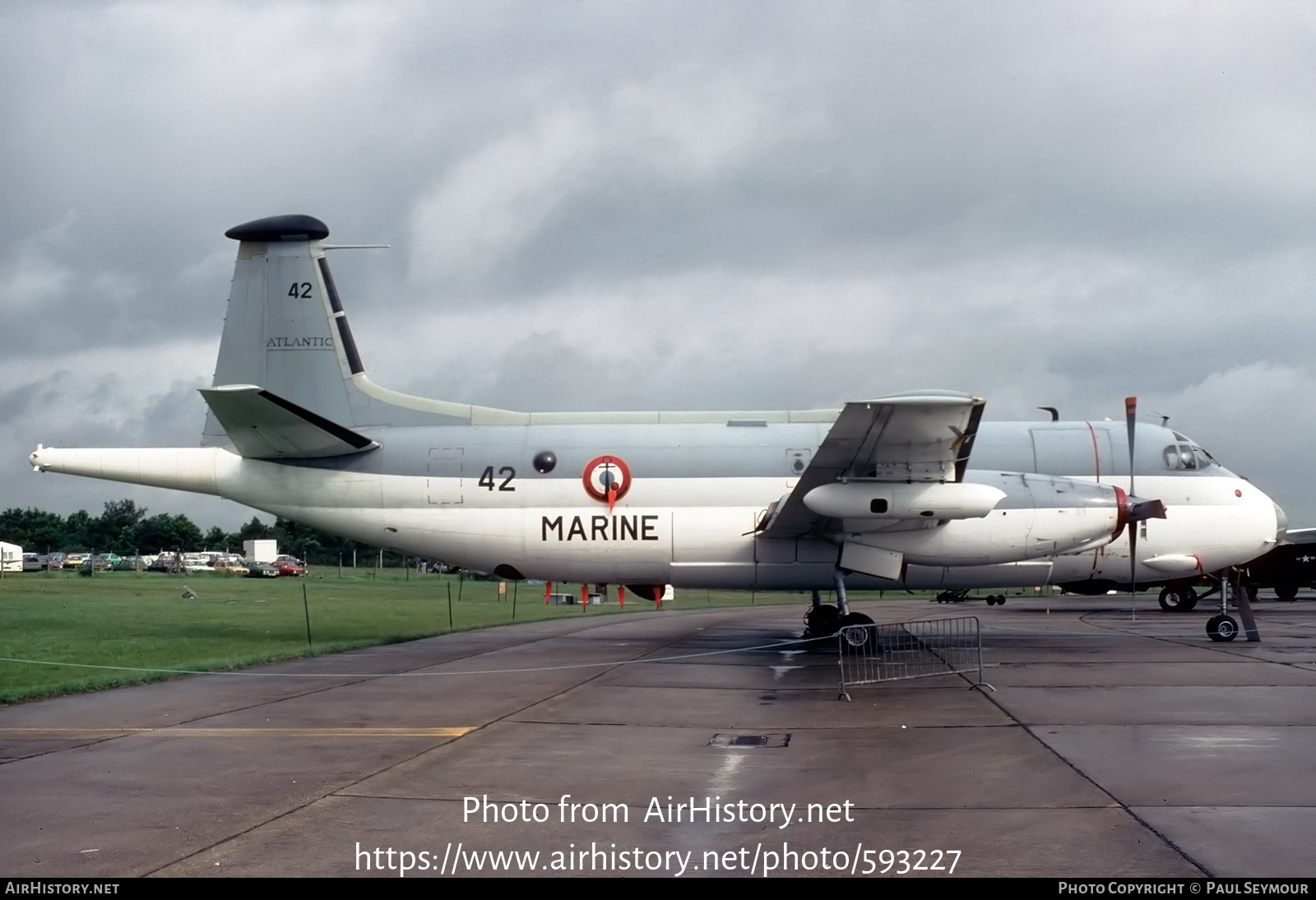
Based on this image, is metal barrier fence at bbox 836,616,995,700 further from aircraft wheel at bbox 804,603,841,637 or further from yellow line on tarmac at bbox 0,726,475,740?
yellow line on tarmac at bbox 0,726,475,740

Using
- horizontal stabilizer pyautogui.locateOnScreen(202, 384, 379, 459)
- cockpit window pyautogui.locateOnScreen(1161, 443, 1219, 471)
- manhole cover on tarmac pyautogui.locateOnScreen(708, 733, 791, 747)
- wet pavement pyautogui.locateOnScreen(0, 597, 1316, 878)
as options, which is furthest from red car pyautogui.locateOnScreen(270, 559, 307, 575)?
manhole cover on tarmac pyautogui.locateOnScreen(708, 733, 791, 747)

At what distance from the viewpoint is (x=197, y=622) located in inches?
1033

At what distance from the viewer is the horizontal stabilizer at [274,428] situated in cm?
1709

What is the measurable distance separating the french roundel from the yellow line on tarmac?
8.08m

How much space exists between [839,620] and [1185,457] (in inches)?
290

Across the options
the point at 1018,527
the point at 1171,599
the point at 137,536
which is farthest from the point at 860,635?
the point at 137,536

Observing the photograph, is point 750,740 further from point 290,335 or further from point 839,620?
point 290,335

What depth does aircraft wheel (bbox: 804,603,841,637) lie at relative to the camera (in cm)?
1995

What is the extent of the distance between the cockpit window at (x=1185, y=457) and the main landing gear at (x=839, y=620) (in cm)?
644

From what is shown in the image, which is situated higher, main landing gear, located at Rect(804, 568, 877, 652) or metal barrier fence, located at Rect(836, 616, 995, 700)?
main landing gear, located at Rect(804, 568, 877, 652)

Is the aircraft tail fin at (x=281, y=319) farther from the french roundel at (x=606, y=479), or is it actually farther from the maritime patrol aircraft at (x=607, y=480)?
the french roundel at (x=606, y=479)

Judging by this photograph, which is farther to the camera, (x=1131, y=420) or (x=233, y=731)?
(x=1131, y=420)

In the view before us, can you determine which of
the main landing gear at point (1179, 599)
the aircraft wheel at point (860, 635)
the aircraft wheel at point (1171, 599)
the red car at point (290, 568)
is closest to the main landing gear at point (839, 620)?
the aircraft wheel at point (860, 635)

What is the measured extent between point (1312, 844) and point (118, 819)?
7607 mm
